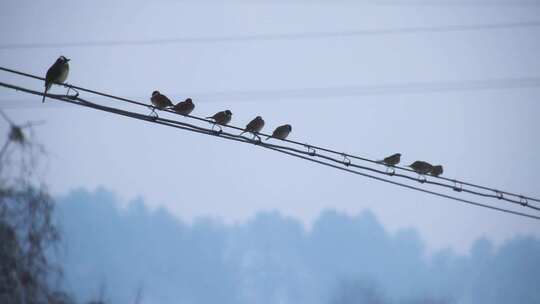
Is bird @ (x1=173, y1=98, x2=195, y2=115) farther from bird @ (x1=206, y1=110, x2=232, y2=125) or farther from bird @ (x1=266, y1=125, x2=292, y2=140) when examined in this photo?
bird @ (x1=266, y1=125, x2=292, y2=140)

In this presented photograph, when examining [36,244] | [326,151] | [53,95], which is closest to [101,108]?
[53,95]

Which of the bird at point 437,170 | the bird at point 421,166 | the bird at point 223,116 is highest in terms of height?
the bird at point 437,170

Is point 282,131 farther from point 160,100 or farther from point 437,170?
point 437,170

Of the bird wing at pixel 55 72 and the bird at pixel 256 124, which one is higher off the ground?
the bird at pixel 256 124

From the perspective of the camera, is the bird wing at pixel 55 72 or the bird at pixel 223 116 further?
the bird at pixel 223 116

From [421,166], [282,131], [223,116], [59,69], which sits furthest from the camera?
[421,166]

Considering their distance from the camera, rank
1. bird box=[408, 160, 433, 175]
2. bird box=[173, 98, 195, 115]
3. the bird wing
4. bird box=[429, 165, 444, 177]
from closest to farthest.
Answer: the bird wing < bird box=[173, 98, 195, 115] < bird box=[408, 160, 433, 175] < bird box=[429, 165, 444, 177]

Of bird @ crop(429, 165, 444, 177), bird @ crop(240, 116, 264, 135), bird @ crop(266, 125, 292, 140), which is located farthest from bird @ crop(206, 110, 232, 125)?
bird @ crop(429, 165, 444, 177)

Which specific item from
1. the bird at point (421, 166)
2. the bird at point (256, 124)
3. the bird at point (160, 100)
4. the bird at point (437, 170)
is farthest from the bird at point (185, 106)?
the bird at point (437, 170)

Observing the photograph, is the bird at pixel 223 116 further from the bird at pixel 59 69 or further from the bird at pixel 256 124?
the bird at pixel 59 69

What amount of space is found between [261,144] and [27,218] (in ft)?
9.71

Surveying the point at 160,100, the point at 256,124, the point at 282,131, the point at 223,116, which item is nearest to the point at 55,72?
the point at 160,100

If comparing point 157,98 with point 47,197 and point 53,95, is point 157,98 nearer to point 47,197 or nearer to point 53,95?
point 53,95

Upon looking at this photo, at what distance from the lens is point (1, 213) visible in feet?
19.1
